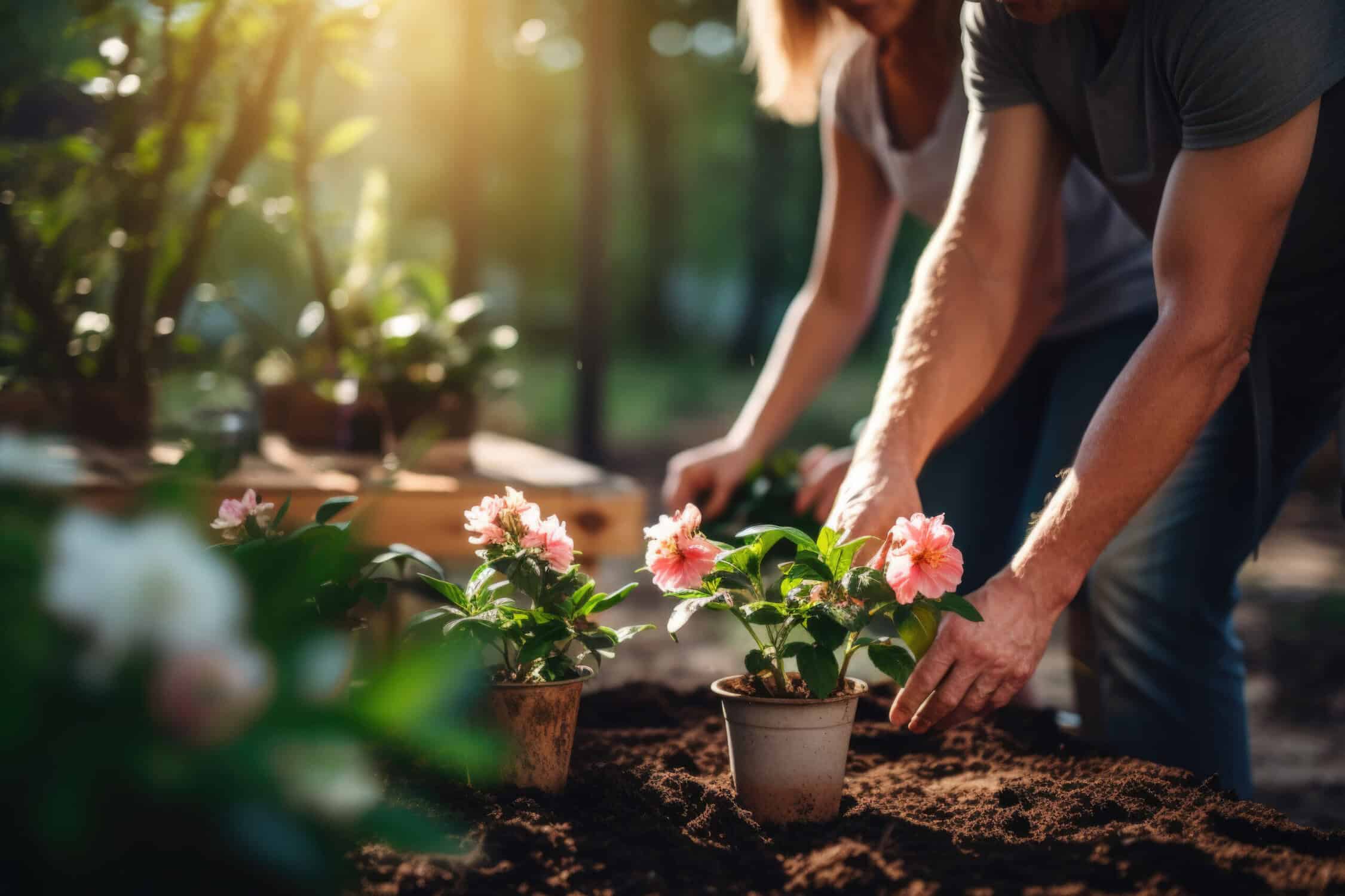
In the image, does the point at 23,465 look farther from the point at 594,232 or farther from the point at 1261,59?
the point at 594,232

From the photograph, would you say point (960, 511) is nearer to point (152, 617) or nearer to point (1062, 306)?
point (1062, 306)

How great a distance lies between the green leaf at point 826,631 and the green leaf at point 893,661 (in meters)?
0.05

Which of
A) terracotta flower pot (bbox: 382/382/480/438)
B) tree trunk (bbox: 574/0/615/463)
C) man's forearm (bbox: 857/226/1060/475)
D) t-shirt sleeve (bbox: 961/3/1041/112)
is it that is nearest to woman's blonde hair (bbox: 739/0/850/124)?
t-shirt sleeve (bbox: 961/3/1041/112)

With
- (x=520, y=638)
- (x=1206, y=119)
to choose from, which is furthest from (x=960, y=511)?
(x=520, y=638)

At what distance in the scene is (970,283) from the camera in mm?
1638

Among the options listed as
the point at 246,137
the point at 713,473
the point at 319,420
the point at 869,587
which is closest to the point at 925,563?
the point at 869,587

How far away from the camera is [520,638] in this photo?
48.7 inches

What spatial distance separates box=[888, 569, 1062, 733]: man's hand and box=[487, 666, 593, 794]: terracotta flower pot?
35 centimetres

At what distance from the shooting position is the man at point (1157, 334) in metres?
1.23

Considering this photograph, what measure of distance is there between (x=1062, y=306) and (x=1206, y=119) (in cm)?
87

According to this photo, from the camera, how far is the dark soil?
3.20 feet

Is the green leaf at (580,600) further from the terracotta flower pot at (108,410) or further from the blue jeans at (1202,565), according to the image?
the terracotta flower pot at (108,410)

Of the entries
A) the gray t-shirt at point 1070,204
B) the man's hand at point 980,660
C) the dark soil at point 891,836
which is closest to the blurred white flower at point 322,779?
the dark soil at point 891,836

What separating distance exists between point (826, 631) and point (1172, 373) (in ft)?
1.66
